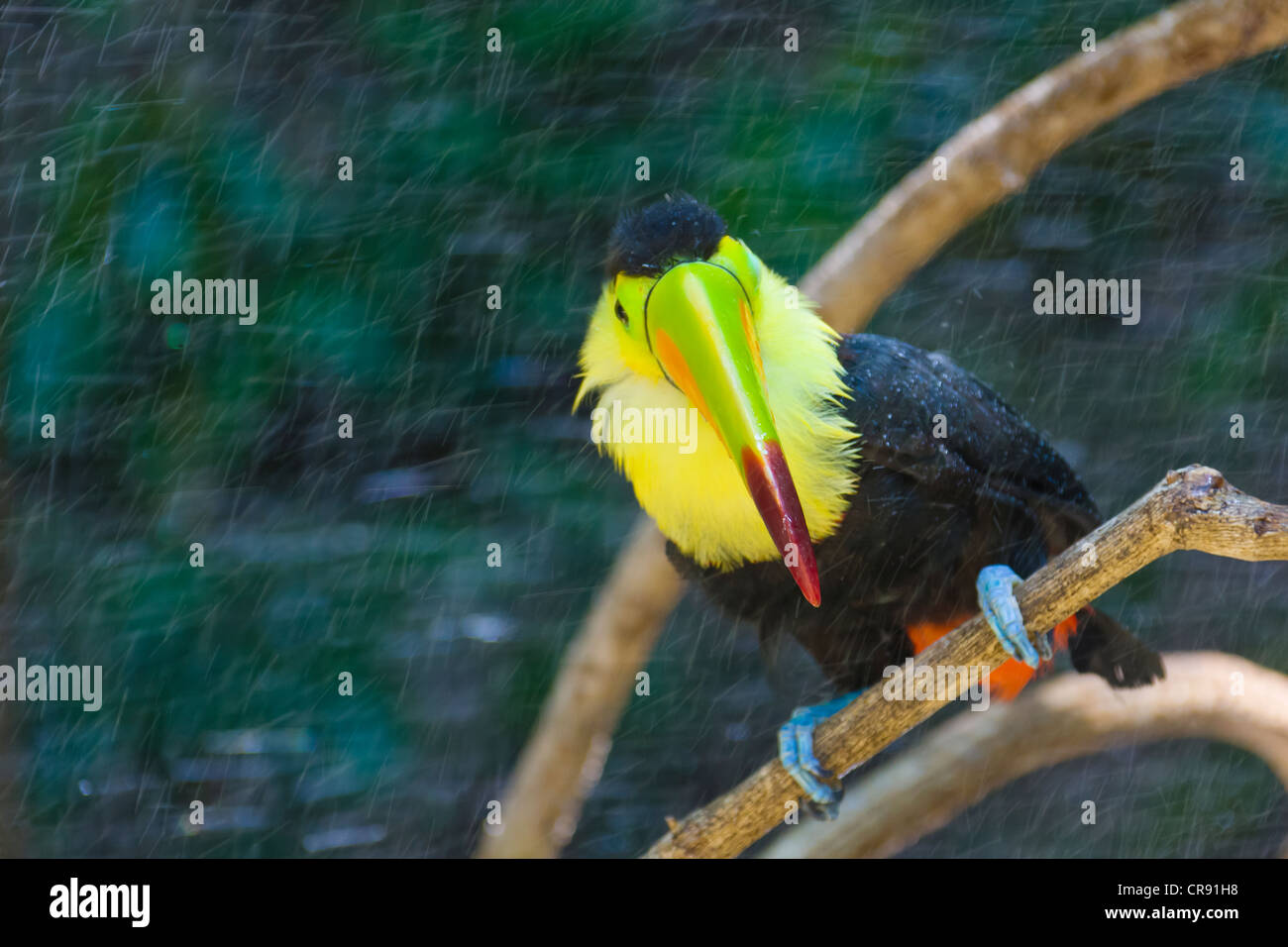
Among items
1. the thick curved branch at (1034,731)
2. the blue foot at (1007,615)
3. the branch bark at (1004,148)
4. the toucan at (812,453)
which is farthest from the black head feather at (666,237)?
the thick curved branch at (1034,731)

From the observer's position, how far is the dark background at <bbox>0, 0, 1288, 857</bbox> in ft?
9.50

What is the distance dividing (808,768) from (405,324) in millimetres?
1570

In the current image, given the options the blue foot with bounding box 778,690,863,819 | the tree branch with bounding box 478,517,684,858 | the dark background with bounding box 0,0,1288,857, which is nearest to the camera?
the blue foot with bounding box 778,690,863,819

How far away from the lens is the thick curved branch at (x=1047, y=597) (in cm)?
149

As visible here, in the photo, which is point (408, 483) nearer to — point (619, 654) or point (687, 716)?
point (619, 654)

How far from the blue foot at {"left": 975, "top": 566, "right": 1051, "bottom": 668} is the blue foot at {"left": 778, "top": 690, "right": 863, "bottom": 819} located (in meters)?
0.40

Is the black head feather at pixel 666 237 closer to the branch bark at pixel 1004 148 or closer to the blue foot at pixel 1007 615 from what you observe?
the branch bark at pixel 1004 148

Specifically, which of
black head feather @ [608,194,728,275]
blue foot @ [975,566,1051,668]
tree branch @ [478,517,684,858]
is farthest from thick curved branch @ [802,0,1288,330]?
blue foot @ [975,566,1051,668]

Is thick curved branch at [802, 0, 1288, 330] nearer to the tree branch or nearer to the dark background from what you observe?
the dark background

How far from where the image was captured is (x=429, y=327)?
9.89 ft

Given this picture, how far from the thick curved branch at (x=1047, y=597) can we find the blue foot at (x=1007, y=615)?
0.05 ft

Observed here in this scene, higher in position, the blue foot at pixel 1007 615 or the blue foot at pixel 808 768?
the blue foot at pixel 1007 615

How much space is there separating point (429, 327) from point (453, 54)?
0.69 metres
